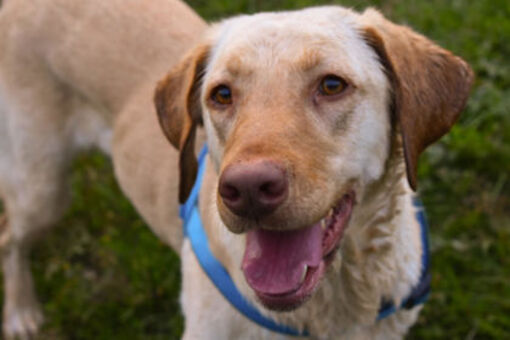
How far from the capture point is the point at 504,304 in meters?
3.86

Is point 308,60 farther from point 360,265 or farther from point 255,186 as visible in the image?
point 360,265

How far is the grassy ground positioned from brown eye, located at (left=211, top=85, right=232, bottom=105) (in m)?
2.02

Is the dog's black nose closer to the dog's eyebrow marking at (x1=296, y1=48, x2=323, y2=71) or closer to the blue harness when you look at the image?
the dog's eyebrow marking at (x1=296, y1=48, x2=323, y2=71)

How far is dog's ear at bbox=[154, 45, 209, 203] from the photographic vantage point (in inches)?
111

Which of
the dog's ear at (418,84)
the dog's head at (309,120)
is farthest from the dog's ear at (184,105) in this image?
the dog's ear at (418,84)

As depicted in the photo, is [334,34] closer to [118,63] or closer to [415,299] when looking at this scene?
[415,299]

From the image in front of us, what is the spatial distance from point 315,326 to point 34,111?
6.59 feet

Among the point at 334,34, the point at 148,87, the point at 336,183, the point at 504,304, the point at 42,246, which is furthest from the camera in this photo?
the point at 42,246

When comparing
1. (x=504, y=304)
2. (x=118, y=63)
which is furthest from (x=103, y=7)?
(x=504, y=304)

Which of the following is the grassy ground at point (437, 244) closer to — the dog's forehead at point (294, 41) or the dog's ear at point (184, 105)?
the dog's ear at point (184, 105)

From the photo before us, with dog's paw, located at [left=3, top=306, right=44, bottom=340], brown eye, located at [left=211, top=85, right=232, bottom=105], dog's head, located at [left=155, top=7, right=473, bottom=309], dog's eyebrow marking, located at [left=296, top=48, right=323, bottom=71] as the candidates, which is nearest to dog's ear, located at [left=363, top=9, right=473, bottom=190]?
dog's head, located at [left=155, top=7, right=473, bottom=309]

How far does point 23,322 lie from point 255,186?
302cm

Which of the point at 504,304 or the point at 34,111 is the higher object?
Result: the point at 34,111

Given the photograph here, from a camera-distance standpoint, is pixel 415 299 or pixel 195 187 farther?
pixel 195 187
